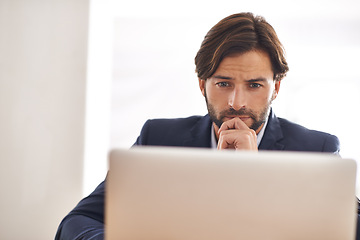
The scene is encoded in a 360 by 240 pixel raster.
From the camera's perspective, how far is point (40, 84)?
397cm

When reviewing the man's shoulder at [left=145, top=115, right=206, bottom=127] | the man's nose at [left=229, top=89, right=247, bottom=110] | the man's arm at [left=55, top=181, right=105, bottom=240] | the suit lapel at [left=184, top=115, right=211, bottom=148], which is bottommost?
the man's arm at [left=55, top=181, right=105, bottom=240]

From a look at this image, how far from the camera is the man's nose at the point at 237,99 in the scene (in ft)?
5.71

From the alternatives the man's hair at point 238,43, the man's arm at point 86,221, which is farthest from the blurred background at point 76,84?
the man's arm at point 86,221

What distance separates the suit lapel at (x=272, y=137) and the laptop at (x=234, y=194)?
1066 millimetres

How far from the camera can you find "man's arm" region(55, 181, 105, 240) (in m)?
1.17

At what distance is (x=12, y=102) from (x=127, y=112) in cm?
110

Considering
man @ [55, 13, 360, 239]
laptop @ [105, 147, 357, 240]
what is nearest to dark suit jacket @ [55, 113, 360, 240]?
man @ [55, 13, 360, 239]

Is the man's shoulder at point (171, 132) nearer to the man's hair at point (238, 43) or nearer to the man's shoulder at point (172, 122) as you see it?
the man's shoulder at point (172, 122)

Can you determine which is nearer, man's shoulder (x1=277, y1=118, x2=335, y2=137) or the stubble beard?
the stubble beard

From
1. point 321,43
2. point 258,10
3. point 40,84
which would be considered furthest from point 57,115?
point 321,43

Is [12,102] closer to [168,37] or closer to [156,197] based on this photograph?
[168,37]

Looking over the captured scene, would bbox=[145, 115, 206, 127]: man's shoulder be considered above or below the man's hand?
above

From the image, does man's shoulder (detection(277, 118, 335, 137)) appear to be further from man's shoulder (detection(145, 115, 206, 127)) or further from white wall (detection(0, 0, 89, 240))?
white wall (detection(0, 0, 89, 240))

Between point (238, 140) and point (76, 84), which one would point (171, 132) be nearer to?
point (238, 140)
